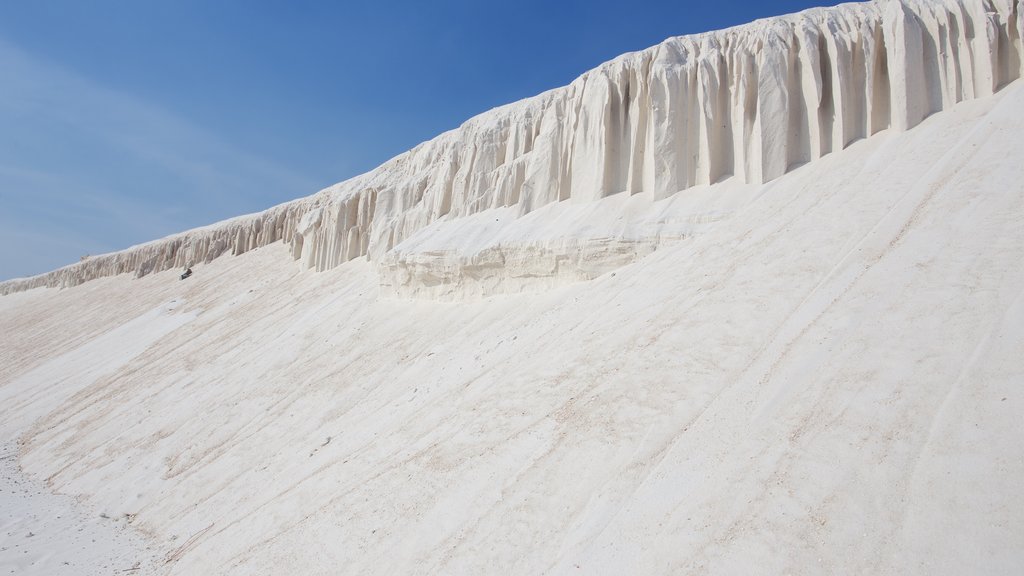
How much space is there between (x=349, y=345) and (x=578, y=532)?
11.1 metres

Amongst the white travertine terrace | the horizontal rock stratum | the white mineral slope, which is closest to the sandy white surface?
the horizontal rock stratum

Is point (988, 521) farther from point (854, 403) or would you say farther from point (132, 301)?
point (132, 301)

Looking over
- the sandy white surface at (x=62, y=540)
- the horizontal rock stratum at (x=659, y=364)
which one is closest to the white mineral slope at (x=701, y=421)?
the horizontal rock stratum at (x=659, y=364)

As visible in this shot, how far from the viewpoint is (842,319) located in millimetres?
6102

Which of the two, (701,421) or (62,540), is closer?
(701,421)

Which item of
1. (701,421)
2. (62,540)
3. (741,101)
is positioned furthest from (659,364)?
(62,540)

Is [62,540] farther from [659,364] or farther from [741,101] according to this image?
[741,101]

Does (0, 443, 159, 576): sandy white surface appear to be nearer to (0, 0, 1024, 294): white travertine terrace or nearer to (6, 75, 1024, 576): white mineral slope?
(6, 75, 1024, 576): white mineral slope

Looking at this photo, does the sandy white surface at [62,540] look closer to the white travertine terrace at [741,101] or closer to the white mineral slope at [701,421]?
the white mineral slope at [701,421]

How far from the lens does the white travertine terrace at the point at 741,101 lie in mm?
9820

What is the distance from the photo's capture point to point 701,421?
5594 mm

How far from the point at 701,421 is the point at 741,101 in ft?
26.9

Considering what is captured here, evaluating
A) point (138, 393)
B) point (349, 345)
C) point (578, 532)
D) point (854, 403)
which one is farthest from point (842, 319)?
point (138, 393)

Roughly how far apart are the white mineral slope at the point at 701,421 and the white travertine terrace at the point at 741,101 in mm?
662
